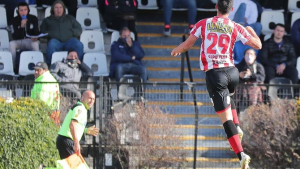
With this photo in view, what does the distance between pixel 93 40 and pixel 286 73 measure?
12.9 feet

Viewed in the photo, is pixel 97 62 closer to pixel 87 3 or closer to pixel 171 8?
pixel 171 8

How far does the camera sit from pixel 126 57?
17250 millimetres

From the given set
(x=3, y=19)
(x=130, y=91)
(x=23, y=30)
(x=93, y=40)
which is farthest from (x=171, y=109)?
(x=3, y=19)

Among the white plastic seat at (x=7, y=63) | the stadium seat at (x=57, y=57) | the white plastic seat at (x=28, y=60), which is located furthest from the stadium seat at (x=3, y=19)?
the stadium seat at (x=57, y=57)

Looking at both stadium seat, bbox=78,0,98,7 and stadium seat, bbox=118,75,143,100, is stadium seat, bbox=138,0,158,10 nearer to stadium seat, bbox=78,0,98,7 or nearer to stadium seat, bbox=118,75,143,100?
stadium seat, bbox=78,0,98,7

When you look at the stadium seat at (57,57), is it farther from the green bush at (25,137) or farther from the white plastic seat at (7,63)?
the green bush at (25,137)

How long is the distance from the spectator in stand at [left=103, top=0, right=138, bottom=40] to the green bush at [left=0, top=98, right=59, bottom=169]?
443 cm

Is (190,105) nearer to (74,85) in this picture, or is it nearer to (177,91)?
(177,91)

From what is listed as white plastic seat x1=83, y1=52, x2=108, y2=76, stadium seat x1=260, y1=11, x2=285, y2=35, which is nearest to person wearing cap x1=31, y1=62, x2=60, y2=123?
white plastic seat x1=83, y1=52, x2=108, y2=76

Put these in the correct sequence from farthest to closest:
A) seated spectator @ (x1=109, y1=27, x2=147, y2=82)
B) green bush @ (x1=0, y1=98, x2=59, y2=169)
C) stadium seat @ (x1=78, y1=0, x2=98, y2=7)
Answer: stadium seat @ (x1=78, y1=0, x2=98, y2=7), seated spectator @ (x1=109, y1=27, x2=147, y2=82), green bush @ (x1=0, y1=98, x2=59, y2=169)

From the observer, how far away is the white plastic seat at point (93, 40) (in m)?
18.1

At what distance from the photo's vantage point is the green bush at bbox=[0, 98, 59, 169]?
13727 mm

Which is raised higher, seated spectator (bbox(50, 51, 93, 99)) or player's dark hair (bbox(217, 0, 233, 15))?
player's dark hair (bbox(217, 0, 233, 15))

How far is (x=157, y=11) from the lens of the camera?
19.7 m
